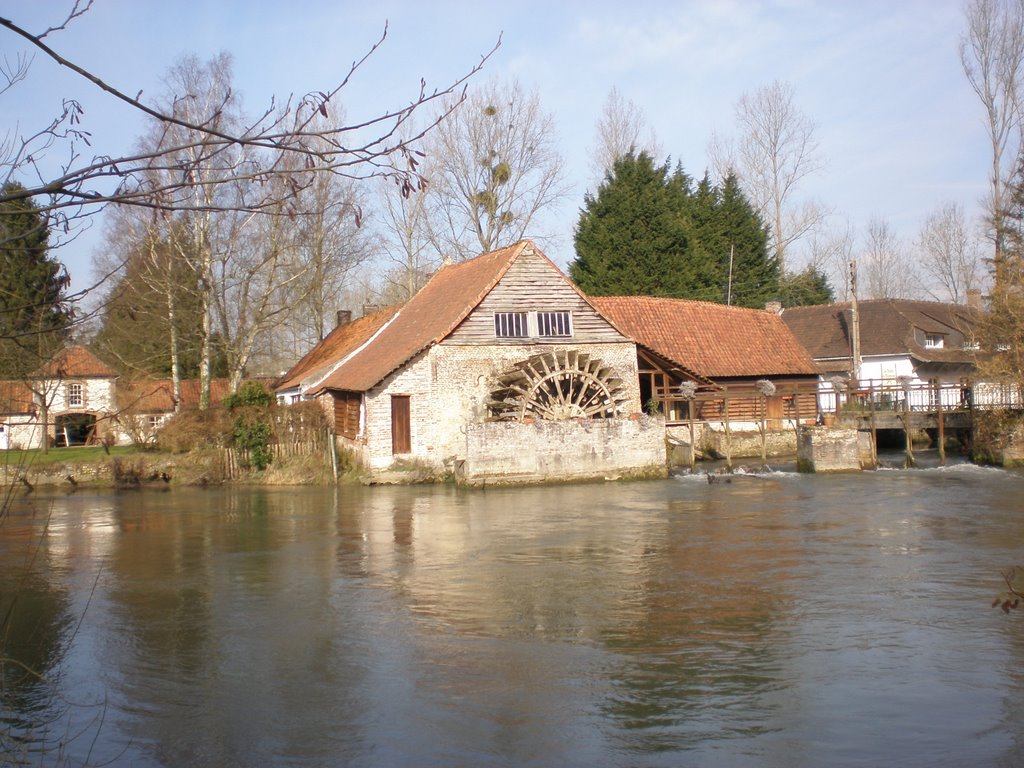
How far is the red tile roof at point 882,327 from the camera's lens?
41.8 m

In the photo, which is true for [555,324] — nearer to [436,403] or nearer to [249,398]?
[436,403]

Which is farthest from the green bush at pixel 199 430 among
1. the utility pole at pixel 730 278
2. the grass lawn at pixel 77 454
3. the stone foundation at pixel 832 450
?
the utility pole at pixel 730 278

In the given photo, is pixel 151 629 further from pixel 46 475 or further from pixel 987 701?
pixel 46 475

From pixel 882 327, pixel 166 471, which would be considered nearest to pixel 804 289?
pixel 882 327

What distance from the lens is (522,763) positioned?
7055 mm

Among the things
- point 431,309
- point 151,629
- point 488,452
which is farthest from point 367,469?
point 151,629

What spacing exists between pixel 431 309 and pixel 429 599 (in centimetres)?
1741

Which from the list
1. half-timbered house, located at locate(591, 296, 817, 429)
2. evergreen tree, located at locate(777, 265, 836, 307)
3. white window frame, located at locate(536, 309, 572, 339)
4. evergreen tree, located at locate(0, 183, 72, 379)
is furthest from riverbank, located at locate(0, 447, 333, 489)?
evergreen tree, located at locate(777, 265, 836, 307)

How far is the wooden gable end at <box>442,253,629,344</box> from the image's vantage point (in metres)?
25.8

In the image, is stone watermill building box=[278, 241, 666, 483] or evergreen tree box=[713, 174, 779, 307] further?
evergreen tree box=[713, 174, 779, 307]

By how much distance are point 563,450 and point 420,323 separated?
20.6ft

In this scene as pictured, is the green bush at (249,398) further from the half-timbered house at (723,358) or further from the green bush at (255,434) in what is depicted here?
the half-timbered house at (723,358)

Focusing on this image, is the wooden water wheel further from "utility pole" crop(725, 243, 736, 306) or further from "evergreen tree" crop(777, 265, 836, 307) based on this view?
"evergreen tree" crop(777, 265, 836, 307)

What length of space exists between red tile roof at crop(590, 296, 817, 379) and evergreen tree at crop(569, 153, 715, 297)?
5499 mm
